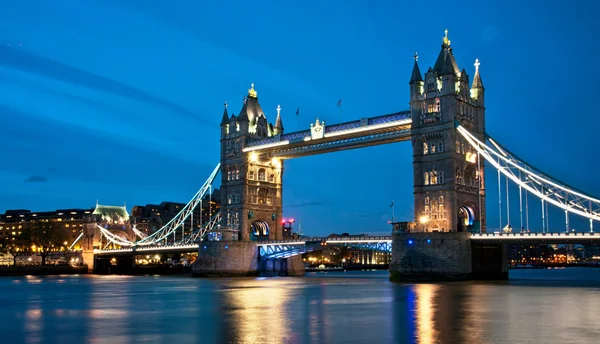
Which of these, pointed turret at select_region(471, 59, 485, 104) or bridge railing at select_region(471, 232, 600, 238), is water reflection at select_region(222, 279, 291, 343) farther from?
pointed turret at select_region(471, 59, 485, 104)

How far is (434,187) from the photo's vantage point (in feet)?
231

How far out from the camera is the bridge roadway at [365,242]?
197ft

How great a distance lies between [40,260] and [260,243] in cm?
7239

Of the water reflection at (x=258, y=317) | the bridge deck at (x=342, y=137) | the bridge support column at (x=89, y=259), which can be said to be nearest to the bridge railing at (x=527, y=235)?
the bridge deck at (x=342, y=137)

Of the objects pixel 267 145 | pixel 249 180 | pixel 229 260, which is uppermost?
pixel 267 145

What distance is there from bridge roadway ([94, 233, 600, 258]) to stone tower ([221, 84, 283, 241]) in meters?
4.57

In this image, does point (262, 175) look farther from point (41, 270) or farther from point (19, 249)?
point (19, 249)

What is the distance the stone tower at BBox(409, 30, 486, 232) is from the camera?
69.2 m

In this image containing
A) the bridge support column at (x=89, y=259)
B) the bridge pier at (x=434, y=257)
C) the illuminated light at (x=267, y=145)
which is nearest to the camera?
the bridge pier at (x=434, y=257)

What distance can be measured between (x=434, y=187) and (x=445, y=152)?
3607 millimetres

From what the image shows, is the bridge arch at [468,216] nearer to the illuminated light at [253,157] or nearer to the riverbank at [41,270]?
the illuminated light at [253,157]

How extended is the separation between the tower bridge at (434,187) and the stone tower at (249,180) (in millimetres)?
218

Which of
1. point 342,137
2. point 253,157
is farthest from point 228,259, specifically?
point 342,137

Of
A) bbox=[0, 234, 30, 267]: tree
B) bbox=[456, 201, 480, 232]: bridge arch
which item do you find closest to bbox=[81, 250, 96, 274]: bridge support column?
bbox=[0, 234, 30, 267]: tree
